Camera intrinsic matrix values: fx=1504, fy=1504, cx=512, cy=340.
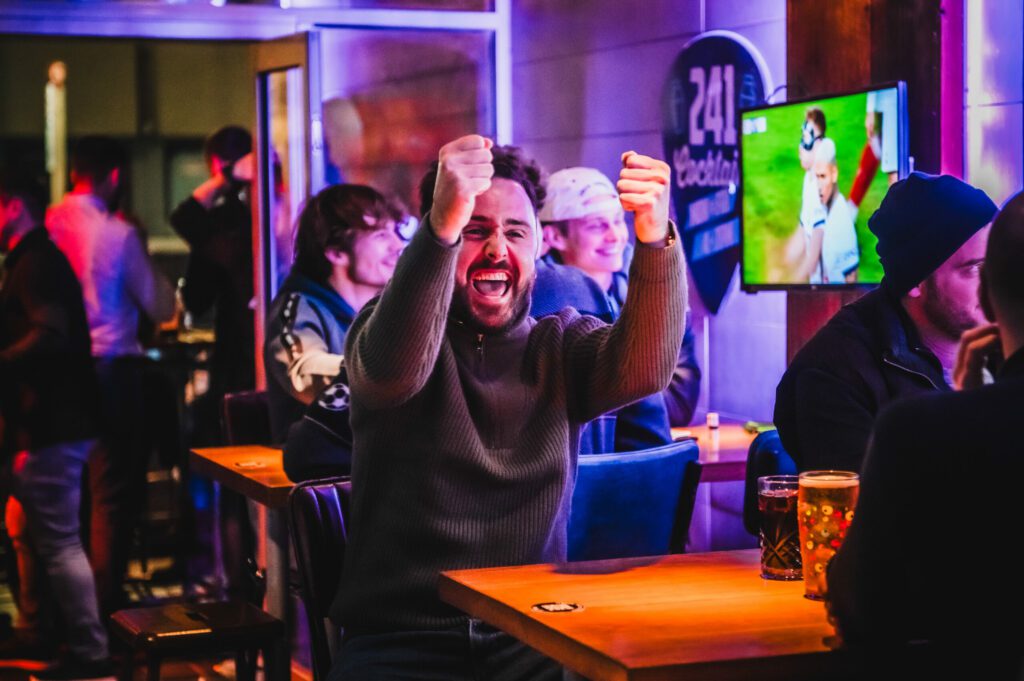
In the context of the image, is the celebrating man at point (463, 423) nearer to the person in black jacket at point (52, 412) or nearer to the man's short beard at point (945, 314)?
the man's short beard at point (945, 314)

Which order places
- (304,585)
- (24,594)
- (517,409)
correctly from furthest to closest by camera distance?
(24,594)
(304,585)
(517,409)

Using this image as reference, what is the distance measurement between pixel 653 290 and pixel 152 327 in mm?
3909

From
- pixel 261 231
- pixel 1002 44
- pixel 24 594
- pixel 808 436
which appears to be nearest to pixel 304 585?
pixel 808 436

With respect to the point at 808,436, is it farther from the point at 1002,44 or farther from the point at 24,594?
the point at 24,594

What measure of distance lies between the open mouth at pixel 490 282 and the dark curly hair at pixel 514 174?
187 mm

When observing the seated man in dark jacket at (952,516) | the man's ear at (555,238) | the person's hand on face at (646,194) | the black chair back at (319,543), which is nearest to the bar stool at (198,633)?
the black chair back at (319,543)

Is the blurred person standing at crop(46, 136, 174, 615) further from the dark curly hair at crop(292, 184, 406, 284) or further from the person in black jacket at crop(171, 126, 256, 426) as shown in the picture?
the dark curly hair at crop(292, 184, 406, 284)

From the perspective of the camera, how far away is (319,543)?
288 cm

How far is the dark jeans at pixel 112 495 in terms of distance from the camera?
18.2 ft

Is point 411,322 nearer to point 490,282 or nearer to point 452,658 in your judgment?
point 490,282

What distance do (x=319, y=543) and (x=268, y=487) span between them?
99 centimetres

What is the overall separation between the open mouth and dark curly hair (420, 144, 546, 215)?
7.3 inches

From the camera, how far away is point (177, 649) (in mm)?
3309

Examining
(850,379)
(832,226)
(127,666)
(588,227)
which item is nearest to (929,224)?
(850,379)
